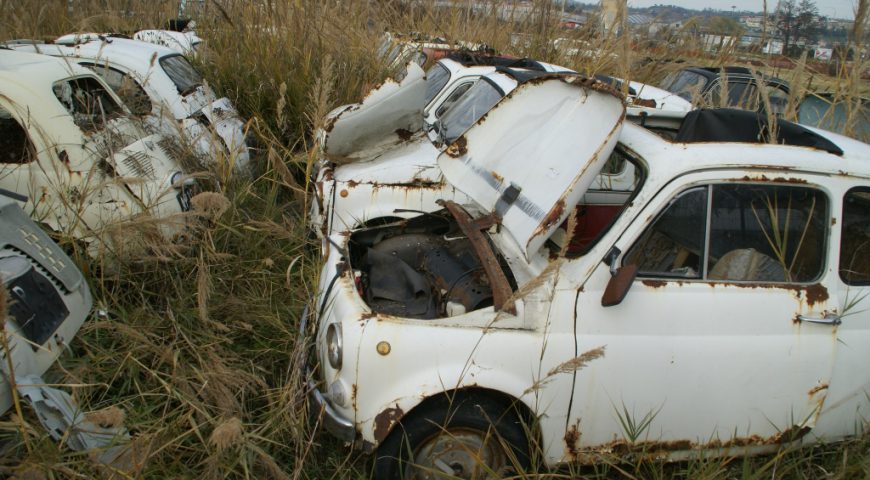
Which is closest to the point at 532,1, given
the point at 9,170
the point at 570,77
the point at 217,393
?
the point at 570,77

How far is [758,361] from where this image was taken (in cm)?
267

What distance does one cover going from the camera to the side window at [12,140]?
162 inches

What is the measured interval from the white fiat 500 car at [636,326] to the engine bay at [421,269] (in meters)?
0.10

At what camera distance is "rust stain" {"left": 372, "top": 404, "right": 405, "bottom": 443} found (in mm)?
2494

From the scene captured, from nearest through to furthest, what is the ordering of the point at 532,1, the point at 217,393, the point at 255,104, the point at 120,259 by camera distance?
the point at 217,393 → the point at 120,259 → the point at 255,104 → the point at 532,1

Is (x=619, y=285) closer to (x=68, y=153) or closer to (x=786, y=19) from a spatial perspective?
(x=68, y=153)

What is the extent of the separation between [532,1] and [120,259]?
19.9ft

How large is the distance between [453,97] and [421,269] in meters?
2.72

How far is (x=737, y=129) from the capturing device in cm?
326

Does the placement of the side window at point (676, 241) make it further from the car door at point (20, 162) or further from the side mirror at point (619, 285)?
the car door at point (20, 162)

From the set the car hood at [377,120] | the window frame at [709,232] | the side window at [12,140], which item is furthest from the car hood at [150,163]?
the window frame at [709,232]

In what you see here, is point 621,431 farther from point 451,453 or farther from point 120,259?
point 120,259

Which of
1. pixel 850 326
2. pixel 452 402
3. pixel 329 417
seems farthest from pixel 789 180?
pixel 329 417

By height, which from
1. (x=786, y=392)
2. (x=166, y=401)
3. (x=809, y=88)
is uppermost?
(x=809, y=88)
